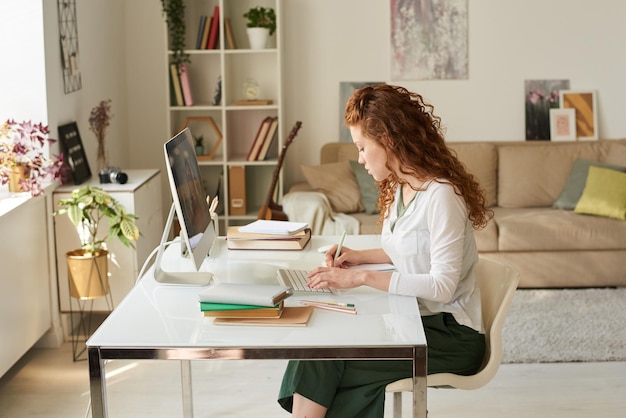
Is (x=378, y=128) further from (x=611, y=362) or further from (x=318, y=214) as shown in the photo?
(x=318, y=214)

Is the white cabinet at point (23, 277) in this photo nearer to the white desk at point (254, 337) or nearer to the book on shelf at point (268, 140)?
the white desk at point (254, 337)

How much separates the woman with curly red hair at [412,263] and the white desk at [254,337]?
12 cm

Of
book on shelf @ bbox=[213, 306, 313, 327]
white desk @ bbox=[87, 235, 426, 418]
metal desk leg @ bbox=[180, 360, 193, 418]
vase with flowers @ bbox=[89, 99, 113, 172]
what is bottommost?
metal desk leg @ bbox=[180, 360, 193, 418]

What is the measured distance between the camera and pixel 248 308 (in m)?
2.20

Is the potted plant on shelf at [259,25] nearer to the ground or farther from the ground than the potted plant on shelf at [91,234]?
farther from the ground

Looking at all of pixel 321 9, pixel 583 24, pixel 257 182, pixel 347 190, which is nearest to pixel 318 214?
pixel 347 190

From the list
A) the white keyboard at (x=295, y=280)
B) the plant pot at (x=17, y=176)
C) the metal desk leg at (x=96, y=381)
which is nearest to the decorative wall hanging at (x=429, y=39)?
the plant pot at (x=17, y=176)

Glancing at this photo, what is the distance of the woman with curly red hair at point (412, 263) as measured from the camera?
2412mm

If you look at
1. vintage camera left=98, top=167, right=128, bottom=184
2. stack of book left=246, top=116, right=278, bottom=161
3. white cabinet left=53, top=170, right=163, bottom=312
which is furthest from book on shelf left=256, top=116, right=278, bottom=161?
vintage camera left=98, top=167, right=128, bottom=184

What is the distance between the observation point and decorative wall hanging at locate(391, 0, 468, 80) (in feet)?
19.1

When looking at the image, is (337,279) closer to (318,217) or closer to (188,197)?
(188,197)

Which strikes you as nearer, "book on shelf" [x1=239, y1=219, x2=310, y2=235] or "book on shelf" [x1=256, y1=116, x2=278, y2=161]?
"book on shelf" [x1=239, y1=219, x2=310, y2=235]

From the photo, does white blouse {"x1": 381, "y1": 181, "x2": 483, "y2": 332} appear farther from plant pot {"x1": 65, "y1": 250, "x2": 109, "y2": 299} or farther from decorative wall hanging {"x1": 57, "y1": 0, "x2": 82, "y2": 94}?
decorative wall hanging {"x1": 57, "y1": 0, "x2": 82, "y2": 94}

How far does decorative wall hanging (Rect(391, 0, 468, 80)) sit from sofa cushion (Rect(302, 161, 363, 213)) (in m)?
0.85
